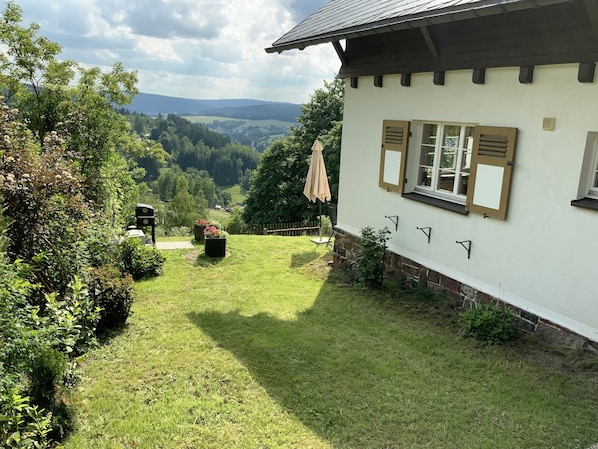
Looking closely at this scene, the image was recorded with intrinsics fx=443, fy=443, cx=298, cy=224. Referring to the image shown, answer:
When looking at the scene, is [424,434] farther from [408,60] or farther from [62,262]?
[408,60]

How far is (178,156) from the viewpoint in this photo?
104 meters

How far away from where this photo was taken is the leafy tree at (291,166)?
2756cm

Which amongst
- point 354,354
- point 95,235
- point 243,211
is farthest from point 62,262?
point 243,211

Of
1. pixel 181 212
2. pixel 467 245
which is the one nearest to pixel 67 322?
pixel 467 245

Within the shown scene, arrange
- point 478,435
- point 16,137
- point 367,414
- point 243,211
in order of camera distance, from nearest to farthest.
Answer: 1. point 478,435
2. point 367,414
3. point 16,137
4. point 243,211

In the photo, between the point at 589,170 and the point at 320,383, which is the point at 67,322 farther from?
the point at 589,170

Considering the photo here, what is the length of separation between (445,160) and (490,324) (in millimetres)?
2617

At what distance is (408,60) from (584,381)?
484 cm

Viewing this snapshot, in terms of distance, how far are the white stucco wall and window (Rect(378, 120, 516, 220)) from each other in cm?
14

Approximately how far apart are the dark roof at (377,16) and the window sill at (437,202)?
252 cm

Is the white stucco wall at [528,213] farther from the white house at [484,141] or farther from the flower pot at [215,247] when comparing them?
Answer: the flower pot at [215,247]

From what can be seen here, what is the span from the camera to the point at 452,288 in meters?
6.54

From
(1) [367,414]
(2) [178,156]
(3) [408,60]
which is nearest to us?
(1) [367,414]

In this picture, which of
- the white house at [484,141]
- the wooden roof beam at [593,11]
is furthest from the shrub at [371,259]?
the wooden roof beam at [593,11]
